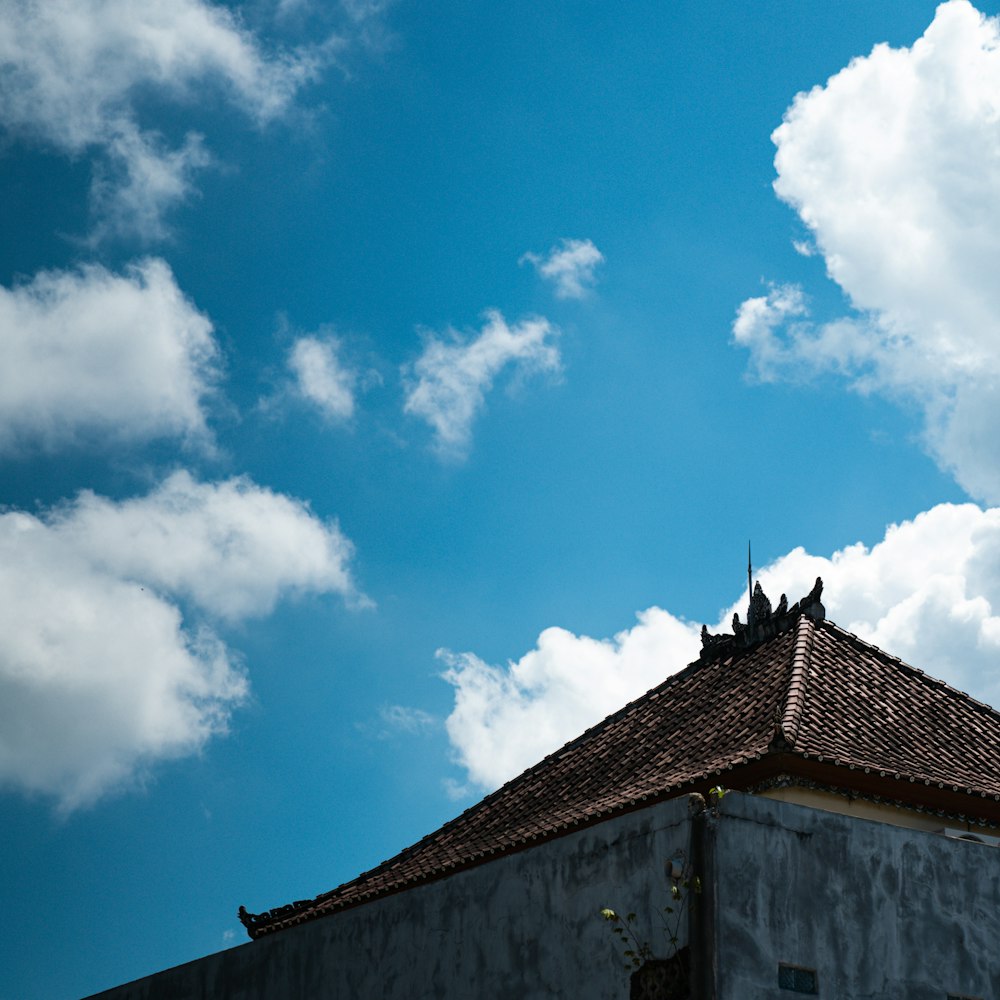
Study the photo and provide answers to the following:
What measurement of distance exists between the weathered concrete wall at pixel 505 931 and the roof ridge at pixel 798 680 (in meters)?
2.68

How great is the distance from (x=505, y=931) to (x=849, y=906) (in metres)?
3.10

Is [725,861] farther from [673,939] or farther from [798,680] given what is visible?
[798,680]

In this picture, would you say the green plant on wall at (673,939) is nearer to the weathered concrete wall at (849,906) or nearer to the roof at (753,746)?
the weathered concrete wall at (849,906)

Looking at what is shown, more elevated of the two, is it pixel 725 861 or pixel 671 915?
pixel 725 861

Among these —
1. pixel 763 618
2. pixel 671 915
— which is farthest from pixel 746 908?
pixel 763 618

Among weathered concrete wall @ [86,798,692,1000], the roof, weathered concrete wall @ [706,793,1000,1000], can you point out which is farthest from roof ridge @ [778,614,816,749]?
weathered concrete wall @ [86,798,692,1000]

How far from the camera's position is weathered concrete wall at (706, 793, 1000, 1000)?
9.84 m

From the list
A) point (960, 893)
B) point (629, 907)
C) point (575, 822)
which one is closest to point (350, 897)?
point (575, 822)

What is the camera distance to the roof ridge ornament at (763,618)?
17578 mm

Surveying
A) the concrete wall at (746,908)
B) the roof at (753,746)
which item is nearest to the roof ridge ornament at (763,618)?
the roof at (753,746)

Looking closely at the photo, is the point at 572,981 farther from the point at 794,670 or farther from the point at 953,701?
the point at 953,701

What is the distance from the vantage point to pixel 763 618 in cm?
1802

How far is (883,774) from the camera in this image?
13.2 m

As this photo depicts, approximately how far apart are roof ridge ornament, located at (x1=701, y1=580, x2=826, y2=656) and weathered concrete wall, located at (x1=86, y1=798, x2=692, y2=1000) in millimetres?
6640
